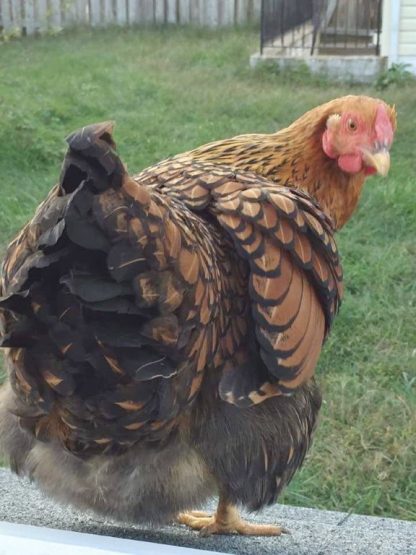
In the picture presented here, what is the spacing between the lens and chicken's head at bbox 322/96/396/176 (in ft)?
9.62

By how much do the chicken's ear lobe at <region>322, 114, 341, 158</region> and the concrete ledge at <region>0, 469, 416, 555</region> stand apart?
1.28 m

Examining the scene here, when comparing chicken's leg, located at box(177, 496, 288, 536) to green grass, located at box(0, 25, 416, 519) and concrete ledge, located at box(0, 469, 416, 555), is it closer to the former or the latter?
concrete ledge, located at box(0, 469, 416, 555)

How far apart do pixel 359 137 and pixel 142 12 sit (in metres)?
12.5

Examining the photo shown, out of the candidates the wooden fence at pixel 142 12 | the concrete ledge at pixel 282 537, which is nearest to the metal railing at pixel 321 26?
the wooden fence at pixel 142 12

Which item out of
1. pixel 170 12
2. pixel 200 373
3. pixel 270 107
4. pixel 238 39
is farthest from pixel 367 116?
pixel 170 12

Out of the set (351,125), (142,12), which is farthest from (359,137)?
(142,12)

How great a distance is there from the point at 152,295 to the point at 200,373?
0.35m

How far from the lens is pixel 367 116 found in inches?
116

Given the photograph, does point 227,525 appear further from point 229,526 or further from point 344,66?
point 344,66

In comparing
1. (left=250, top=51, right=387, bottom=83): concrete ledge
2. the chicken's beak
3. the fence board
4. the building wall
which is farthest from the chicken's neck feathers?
the fence board

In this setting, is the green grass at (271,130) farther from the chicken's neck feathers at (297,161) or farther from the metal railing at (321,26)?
the chicken's neck feathers at (297,161)

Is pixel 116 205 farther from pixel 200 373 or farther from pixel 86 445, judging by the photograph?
pixel 86 445

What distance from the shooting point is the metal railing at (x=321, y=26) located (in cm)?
1173

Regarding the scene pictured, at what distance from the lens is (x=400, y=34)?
11.3 metres
